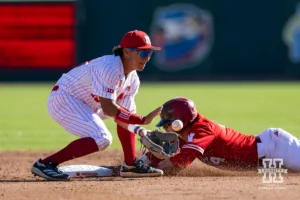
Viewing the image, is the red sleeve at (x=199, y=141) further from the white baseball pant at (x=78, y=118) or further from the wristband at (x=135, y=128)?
the white baseball pant at (x=78, y=118)

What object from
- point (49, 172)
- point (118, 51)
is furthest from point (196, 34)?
point (49, 172)

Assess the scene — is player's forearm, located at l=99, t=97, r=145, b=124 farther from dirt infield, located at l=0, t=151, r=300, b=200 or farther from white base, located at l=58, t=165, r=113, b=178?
white base, located at l=58, t=165, r=113, b=178

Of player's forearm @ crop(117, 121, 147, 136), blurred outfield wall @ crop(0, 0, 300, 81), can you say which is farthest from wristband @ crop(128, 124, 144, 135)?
blurred outfield wall @ crop(0, 0, 300, 81)

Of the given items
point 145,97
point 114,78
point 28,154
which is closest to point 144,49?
point 114,78

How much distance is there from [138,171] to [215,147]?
84 centimetres

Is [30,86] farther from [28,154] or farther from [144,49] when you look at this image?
[144,49]

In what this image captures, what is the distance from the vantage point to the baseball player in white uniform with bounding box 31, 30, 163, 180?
7148 millimetres

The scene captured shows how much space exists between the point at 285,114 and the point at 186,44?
11046 millimetres

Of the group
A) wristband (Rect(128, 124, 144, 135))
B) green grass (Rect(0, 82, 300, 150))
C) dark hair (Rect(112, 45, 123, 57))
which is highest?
dark hair (Rect(112, 45, 123, 57))

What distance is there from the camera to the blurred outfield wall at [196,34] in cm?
2553

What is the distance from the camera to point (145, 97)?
19906mm

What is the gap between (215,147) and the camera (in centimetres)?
740

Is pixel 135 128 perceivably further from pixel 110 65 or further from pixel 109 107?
pixel 110 65

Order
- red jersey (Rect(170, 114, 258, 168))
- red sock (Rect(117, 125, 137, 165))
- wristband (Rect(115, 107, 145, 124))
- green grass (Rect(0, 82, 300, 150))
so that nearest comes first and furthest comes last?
1. wristband (Rect(115, 107, 145, 124))
2. red jersey (Rect(170, 114, 258, 168))
3. red sock (Rect(117, 125, 137, 165))
4. green grass (Rect(0, 82, 300, 150))
